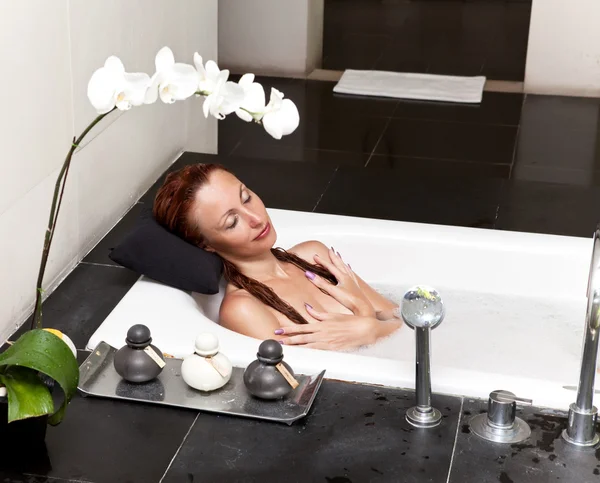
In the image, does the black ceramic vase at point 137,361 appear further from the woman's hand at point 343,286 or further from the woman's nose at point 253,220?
the woman's hand at point 343,286

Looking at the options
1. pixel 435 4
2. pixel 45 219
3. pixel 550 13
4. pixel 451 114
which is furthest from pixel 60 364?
pixel 435 4

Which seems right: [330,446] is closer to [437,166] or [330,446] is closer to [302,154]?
[437,166]

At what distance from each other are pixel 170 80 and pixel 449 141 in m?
3.37

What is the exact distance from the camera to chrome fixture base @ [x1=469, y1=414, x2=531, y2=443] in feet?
6.01

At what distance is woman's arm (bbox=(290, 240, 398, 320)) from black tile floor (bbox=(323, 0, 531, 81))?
3.57 metres

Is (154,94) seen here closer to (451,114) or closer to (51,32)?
(51,32)

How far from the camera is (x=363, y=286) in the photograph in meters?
2.71

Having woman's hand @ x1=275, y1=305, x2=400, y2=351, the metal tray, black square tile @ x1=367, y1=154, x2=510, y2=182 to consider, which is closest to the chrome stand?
the metal tray

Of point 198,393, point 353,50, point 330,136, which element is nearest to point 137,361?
point 198,393

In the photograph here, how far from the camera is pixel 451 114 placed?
5.30 m

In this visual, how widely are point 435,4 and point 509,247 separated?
5.48m

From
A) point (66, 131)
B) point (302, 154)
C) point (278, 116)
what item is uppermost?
point (278, 116)

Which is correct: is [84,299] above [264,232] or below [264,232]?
Answer: below

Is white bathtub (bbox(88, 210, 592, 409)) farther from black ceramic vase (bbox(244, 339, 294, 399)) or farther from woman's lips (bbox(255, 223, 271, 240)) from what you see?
black ceramic vase (bbox(244, 339, 294, 399))
